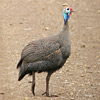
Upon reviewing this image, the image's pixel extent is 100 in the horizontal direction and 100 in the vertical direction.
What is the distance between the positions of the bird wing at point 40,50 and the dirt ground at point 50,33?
71 centimetres

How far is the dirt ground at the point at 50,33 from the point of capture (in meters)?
7.89

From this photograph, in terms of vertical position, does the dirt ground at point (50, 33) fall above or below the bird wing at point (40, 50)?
below

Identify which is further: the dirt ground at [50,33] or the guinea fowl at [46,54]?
the dirt ground at [50,33]

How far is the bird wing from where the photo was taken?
709cm

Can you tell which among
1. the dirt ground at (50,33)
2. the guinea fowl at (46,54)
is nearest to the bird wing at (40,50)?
the guinea fowl at (46,54)

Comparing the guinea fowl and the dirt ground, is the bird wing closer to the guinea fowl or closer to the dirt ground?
the guinea fowl

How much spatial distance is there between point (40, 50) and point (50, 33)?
4899 mm

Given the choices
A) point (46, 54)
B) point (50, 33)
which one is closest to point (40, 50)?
point (46, 54)

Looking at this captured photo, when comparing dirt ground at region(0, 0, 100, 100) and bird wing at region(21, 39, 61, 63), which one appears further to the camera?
dirt ground at region(0, 0, 100, 100)

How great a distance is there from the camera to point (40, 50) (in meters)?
7.09

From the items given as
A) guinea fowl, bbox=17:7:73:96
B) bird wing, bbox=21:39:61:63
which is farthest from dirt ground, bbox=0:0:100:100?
bird wing, bbox=21:39:61:63

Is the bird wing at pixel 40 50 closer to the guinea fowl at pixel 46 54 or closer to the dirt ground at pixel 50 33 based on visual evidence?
the guinea fowl at pixel 46 54

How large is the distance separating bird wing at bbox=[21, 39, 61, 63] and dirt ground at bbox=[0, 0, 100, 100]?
715 mm

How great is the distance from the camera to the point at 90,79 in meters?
8.63
